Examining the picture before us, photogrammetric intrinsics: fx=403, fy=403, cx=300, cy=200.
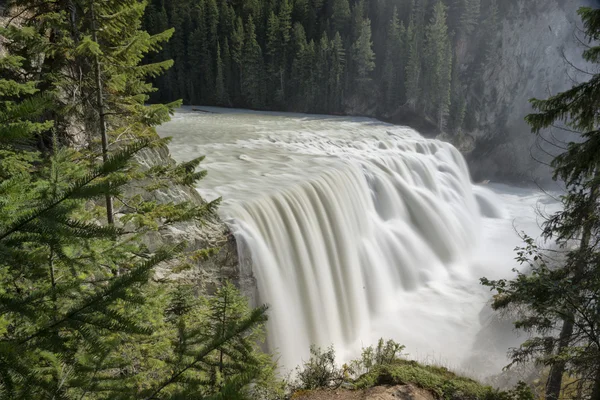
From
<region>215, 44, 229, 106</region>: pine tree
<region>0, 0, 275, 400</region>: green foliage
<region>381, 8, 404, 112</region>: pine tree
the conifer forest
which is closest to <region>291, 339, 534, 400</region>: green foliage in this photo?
the conifer forest

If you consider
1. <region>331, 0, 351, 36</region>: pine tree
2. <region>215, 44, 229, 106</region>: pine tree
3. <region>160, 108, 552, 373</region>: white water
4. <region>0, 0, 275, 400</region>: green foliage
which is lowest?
<region>160, 108, 552, 373</region>: white water

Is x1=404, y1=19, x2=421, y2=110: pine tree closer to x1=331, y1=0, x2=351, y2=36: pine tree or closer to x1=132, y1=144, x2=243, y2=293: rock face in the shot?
x1=331, y1=0, x2=351, y2=36: pine tree

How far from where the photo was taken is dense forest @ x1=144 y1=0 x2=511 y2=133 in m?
37.4

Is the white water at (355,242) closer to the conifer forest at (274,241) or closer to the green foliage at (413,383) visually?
the conifer forest at (274,241)

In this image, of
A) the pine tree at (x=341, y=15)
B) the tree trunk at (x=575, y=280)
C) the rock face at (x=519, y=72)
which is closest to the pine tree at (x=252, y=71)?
the pine tree at (x=341, y=15)

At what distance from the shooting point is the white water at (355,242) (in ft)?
33.3

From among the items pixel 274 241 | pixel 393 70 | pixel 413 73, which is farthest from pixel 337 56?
pixel 274 241

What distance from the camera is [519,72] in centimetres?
3916

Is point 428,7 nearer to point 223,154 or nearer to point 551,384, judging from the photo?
point 223,154

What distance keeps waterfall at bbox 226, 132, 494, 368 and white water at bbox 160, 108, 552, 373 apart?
0.04m

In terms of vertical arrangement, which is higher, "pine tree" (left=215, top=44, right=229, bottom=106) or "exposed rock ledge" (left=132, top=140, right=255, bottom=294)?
"pine tree" (left=215, top=44, right=229, bottom=106)

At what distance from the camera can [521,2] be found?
128ft

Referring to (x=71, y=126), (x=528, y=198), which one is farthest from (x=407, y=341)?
(x=528, y=198)

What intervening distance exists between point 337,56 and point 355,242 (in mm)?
31842
